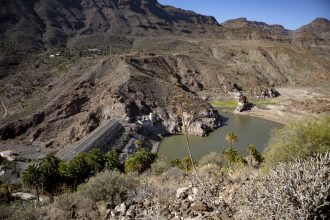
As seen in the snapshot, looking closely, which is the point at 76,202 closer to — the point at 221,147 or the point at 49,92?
the point at 221,147

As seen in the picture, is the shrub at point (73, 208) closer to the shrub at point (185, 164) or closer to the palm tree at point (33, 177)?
the shrub at point (185, 164)

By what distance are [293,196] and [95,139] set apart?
156 ft

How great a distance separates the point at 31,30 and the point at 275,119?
4760 inches

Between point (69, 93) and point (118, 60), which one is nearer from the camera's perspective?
point (69, 93)

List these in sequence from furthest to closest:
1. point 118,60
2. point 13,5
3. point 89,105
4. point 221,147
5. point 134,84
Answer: point 13,5 → point 118,60 → point 134,84 → point 89,105 → point 221,147

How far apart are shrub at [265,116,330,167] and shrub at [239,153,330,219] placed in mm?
5892

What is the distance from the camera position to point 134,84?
75.2 meters

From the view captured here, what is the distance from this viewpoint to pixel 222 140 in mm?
63250

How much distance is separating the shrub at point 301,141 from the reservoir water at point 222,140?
33.0m

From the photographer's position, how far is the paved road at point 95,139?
5054 centimetres

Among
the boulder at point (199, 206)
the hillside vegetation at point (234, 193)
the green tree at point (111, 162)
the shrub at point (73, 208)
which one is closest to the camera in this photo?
the hillside vegetation at point (234, 193)

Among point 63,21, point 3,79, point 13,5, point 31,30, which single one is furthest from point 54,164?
point 63,21

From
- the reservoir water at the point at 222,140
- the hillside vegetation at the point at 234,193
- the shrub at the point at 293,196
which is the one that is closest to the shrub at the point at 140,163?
the reservoir water at the point at 222,140

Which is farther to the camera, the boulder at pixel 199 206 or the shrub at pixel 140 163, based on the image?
the shrub at pixel 140 163
